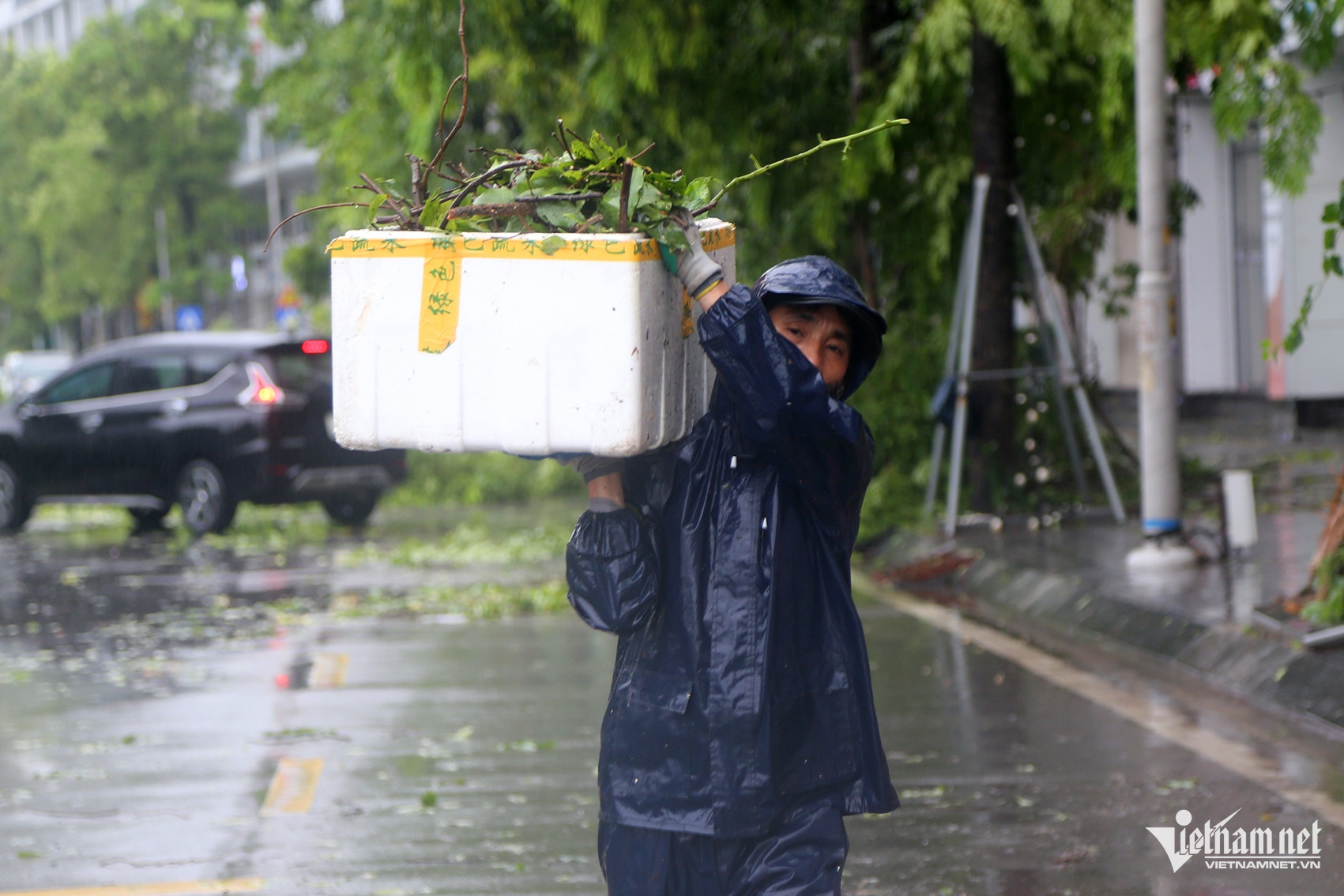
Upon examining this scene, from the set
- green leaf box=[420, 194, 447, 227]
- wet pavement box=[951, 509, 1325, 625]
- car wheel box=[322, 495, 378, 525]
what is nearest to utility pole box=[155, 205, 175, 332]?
car wheel box=[322, 495, 378, 525]

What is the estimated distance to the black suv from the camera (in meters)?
15.4

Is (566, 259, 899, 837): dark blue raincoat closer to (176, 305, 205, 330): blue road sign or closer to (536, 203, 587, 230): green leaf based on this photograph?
(536, 203, 587, 230): green leaf

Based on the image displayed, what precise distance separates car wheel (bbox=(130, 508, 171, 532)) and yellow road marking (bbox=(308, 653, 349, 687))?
871 cm

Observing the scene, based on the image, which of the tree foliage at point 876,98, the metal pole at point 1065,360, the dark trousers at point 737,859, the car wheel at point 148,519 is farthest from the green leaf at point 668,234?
the car wheel at point 148,519

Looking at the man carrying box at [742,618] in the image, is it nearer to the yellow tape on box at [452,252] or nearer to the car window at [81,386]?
the yellow tape on box at [452,252]

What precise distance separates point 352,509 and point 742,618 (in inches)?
548

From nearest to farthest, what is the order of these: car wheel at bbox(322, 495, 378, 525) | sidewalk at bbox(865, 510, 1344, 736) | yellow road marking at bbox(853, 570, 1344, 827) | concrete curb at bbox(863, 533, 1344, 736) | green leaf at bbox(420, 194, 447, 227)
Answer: green leaf at bbox(420, 194, 447, 227) → yellow road marking at bbox(853, 570, 1344, 827) → concrete curb at bbox(863, 533, 1344, 736) → sidewalk at bbox(865, 510, 1344, 736) → car wheel at bbox(322, 495, 378, 525)

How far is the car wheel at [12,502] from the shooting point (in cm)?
1708

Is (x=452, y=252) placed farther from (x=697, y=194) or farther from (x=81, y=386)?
(x=81, y=386)

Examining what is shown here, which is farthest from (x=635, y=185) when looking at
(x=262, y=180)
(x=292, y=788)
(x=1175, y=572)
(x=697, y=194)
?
(x=262, y=180)

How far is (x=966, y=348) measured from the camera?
11719 mm

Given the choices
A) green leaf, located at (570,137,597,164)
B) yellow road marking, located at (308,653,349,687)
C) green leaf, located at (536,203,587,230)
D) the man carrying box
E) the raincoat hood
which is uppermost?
green leaf, located at (570,137,597,164)

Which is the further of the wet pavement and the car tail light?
the car tail light

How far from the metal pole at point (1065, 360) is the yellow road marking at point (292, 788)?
6.86 m
